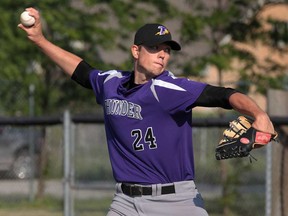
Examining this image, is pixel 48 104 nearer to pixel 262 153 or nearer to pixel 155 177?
pixel 262 153

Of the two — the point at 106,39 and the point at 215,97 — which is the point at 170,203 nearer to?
the point at 215,97

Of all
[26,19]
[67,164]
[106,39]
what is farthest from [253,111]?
[106,39]

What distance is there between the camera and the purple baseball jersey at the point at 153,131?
5.51 meters

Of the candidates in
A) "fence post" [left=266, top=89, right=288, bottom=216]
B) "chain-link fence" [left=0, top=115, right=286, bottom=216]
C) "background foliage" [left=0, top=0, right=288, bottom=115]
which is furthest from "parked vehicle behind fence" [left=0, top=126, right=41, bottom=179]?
"fence post" [left=266, top=89, right=288, bottom=216]

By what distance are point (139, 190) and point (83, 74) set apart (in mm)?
1161

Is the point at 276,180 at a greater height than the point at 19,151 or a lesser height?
lesser

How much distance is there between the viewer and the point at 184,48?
13.8 meters

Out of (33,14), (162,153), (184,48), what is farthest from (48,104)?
(162,153)

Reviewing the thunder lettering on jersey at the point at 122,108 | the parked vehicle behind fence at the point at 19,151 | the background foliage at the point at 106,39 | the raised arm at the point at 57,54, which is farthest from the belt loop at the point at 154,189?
the parked vehicle behind fence at the point at 19,151

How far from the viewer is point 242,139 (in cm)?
491

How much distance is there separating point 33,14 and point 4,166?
28.1ft

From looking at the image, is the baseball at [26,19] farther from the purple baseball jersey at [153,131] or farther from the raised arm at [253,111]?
the raised arm at [253,111]

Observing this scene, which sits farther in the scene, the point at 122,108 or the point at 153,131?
the point at 122,108

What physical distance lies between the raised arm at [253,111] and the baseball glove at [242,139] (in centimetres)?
3
